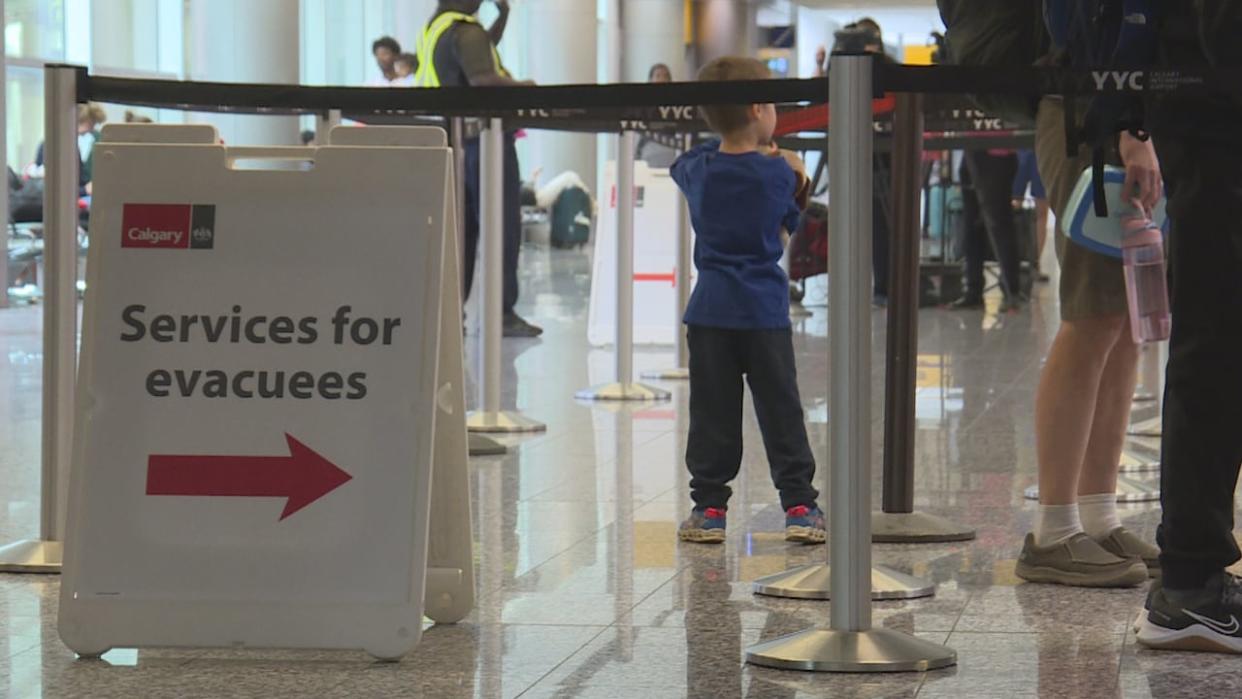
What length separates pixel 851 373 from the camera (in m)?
3.06

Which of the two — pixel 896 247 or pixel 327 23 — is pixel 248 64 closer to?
pixel 327 23

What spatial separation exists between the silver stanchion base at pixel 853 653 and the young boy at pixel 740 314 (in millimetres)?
1313

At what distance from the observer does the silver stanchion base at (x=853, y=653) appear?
10.1ft

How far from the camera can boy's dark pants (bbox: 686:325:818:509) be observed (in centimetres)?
457

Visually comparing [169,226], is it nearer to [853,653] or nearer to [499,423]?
[853,653]

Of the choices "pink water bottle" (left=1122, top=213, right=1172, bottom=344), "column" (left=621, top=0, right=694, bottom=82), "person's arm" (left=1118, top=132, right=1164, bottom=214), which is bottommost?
"pink water bottle" (left=1122, top=213, right=1172, bottom=344)

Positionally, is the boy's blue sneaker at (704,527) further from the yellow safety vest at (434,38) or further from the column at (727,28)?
the column at (727,28)

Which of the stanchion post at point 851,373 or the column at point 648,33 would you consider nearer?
the stanchion post at point 851,373

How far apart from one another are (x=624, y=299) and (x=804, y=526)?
332cm

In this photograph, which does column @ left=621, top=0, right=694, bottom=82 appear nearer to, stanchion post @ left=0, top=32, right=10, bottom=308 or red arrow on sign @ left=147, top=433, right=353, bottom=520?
stanchion post @ left=0, top=32, right=10, bottom=308

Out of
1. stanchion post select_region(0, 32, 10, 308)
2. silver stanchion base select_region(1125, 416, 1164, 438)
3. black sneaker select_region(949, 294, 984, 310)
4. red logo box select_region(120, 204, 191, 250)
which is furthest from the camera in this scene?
stanchion post select_region(0, 32, 10, 308)

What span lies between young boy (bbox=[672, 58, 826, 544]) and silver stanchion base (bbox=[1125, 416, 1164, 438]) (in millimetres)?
2292

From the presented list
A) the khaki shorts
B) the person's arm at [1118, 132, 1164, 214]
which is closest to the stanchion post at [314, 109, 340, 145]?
the khaki shorts

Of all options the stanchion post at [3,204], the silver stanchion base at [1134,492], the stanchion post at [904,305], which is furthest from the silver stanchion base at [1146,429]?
the stanchion post at [3,204]
